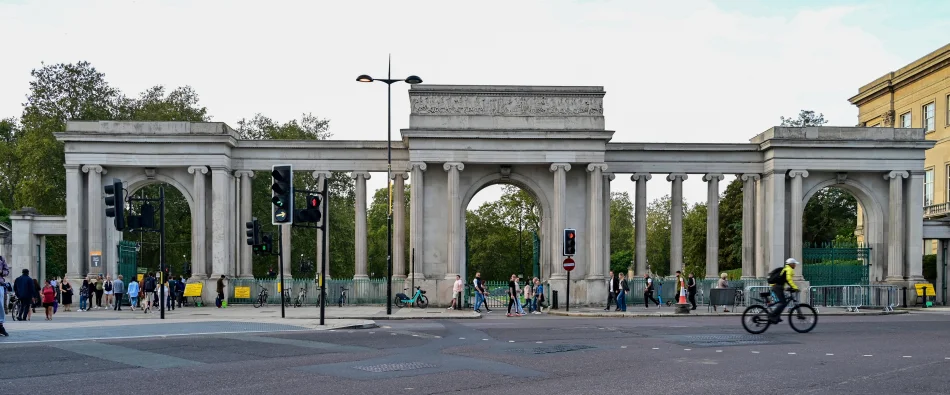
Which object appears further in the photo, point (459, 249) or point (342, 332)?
point (459, 249)

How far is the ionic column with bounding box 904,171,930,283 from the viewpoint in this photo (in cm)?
4134

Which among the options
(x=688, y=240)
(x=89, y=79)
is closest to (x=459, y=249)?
(x=89, y=79)

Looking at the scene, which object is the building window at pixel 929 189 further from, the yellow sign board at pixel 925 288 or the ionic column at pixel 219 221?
the ionic column at pixel 219 221

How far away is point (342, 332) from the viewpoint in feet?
74.4

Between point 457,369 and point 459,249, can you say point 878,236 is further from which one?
point 457,369

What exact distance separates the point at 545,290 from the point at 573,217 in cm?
358

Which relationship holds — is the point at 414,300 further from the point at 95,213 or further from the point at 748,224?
the point at 748,224

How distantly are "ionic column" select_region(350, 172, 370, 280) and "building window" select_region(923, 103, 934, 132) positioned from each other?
38.3 m

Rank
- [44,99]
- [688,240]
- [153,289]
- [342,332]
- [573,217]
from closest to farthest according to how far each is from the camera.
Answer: [342,332] → [153,289] → [573,217] → [44,99] → [688,240]

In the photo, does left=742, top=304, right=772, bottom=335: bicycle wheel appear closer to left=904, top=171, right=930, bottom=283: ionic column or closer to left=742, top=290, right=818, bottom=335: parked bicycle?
left=742, top=290, right=818, bottom=335: parked bicycle

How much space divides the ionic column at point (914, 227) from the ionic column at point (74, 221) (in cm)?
3651

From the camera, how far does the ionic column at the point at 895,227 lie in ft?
136

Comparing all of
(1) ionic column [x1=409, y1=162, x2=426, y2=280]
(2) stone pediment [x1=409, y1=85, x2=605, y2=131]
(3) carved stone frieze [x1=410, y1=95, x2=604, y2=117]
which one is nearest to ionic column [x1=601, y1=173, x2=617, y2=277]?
(2) stone pediment [x1=409, y1=85, x2=605, y2=131]

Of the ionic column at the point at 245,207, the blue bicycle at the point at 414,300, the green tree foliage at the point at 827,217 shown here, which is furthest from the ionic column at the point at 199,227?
the green tree foliage at the point at 827,217
